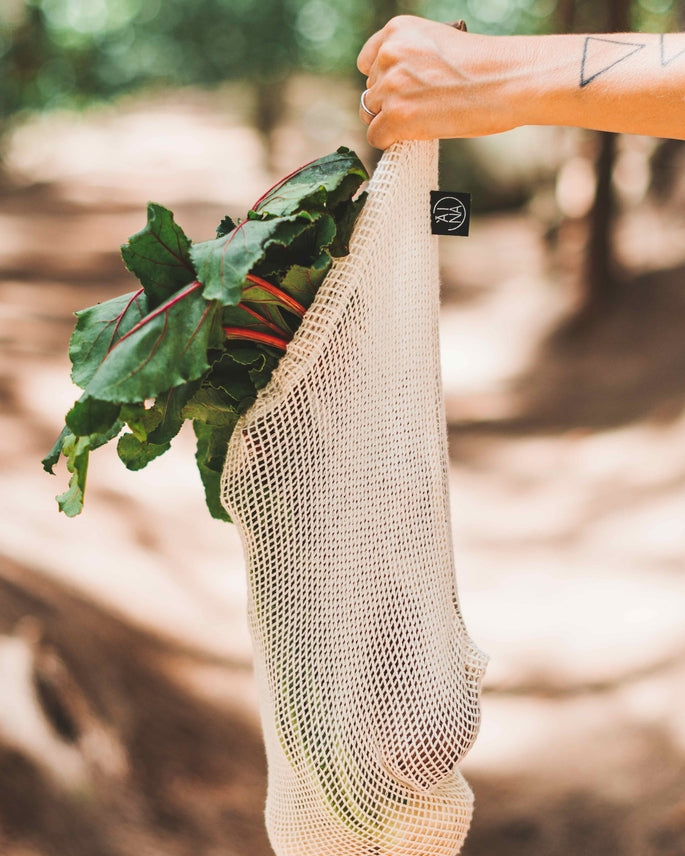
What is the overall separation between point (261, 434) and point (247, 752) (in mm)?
1923

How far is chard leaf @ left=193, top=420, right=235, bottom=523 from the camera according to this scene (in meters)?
1.46

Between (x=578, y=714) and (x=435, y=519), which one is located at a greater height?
(x=435, y=519)

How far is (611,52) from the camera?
52.1 inches

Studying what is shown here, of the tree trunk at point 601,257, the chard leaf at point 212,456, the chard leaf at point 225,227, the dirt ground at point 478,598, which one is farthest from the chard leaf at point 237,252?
the tree trunk at point 601,257

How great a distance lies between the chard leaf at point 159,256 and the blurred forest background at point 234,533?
1.53m

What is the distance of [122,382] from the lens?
3.68ft

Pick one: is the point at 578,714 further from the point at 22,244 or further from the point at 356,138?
the point at 356,138

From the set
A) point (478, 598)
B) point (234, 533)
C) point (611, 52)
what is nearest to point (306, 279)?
point (611, 52)

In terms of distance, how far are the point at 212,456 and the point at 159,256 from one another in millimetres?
404

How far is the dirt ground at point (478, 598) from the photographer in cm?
251

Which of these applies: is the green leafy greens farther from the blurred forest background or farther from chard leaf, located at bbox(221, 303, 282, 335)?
the blurred forest background

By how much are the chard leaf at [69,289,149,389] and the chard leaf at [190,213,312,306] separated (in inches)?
5.0

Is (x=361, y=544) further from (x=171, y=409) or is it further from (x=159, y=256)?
(x=159, y=256)

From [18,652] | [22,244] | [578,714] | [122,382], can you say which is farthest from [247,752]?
[22,244]
